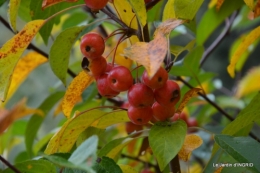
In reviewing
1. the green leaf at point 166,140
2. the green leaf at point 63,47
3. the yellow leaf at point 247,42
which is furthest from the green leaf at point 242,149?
the green leaf at point 63,47

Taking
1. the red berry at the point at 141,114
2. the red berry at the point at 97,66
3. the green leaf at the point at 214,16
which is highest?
the red berry at the point at 97,66

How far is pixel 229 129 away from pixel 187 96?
88 mm

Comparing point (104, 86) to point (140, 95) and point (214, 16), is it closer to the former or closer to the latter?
point (140, 95)

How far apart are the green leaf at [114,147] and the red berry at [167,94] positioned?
0.52 ft

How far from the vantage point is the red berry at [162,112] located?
2.19ft

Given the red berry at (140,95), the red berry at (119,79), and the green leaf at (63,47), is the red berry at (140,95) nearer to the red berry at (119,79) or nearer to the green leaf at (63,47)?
the red berry at (119,79)

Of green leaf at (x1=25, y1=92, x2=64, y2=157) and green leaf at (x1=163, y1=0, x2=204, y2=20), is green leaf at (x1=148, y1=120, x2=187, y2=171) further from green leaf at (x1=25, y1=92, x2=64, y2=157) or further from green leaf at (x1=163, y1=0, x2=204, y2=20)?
green leaf at (x1=25, y1=92, x2=64, y2=157)

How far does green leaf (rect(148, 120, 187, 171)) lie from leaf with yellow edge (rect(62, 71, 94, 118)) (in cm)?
16

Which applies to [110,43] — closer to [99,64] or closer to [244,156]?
[99,64]

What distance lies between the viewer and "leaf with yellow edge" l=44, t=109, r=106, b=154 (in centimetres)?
68

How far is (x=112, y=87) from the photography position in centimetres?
65

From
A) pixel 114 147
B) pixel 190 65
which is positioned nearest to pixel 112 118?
pixel 114 147

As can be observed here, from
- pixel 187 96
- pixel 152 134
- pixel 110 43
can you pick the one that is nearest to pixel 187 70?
pixel 187 96

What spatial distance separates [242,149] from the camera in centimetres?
62
